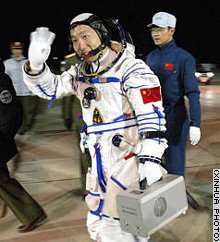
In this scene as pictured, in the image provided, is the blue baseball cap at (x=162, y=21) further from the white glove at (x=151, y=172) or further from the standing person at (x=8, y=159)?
the white glove at (x=151, y=172)

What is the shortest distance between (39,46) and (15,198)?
5.72ft

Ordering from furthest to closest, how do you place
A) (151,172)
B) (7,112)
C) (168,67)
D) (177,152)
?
(177,152), (168,67), (7,112), (151,172)

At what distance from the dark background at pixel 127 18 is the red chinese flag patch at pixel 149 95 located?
1217 inches

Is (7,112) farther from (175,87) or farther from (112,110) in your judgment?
(175,87)

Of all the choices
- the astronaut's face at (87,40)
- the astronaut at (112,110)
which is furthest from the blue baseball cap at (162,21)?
the astronaut's face at (87,40)

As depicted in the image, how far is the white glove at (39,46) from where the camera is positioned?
2457mm

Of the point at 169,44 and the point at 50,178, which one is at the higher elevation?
the point at 169,44

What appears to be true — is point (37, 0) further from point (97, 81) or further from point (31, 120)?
point (97, 81)

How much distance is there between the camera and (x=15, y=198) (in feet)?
12.2

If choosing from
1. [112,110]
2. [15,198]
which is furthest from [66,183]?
[112,110]

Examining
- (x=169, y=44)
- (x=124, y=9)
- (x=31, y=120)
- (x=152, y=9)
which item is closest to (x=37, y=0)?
(x=124, y=9)

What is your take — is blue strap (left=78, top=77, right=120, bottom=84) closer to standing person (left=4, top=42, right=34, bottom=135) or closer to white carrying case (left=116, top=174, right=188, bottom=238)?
white carrying case (left=116, top=174, right=188, bottom=238)

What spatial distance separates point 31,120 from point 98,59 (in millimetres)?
5210

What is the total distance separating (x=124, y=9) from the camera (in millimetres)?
52906
